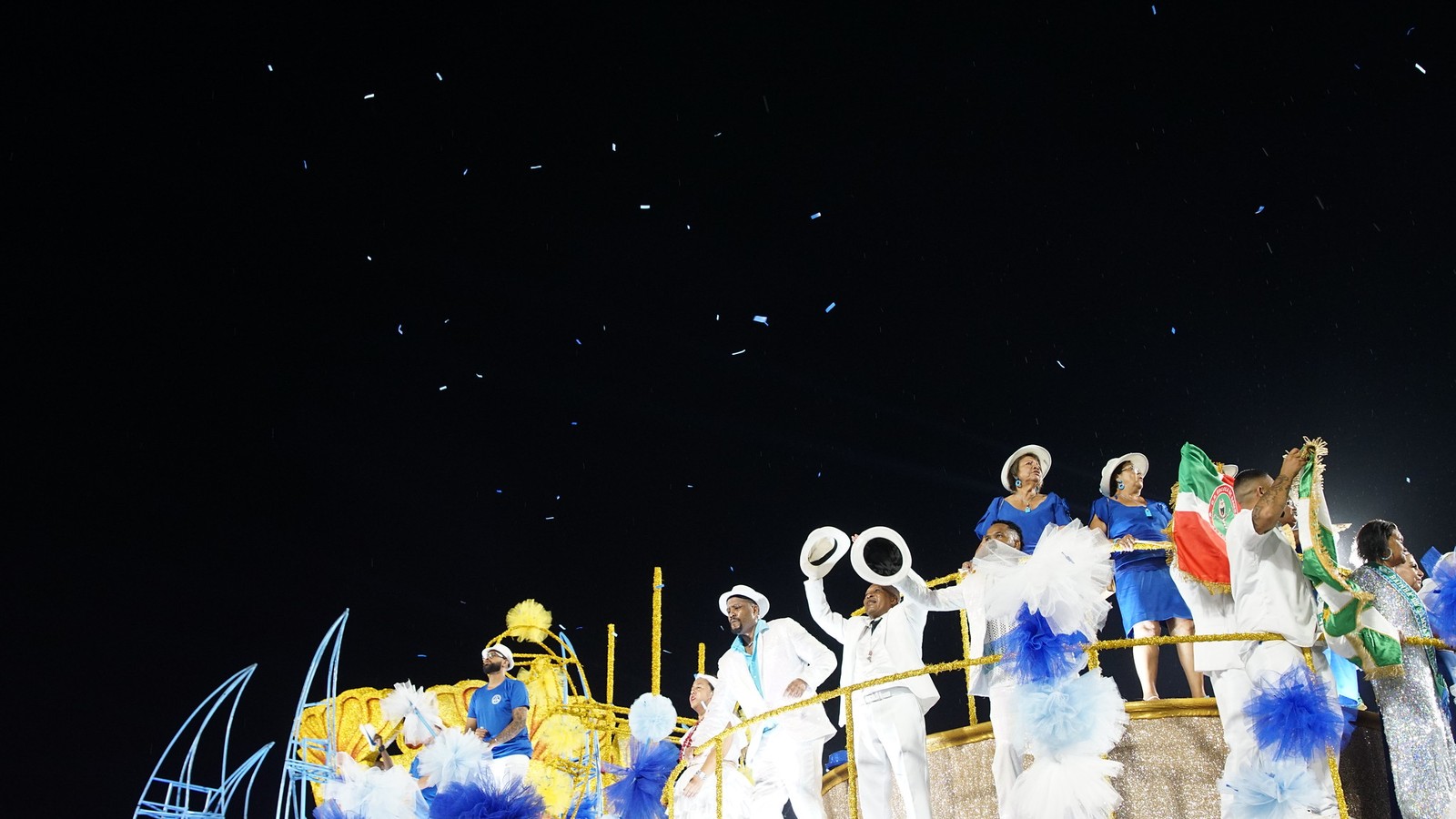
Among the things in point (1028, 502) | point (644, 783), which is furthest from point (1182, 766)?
point (644, 783)

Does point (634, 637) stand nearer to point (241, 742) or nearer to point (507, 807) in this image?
point (241, 742)

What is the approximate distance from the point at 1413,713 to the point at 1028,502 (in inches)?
109

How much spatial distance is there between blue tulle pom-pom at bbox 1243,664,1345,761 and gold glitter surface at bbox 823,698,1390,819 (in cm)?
80

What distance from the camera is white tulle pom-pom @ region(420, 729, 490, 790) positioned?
367 inches

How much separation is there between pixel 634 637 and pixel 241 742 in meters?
5.88

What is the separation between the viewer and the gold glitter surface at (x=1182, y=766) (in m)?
7.11

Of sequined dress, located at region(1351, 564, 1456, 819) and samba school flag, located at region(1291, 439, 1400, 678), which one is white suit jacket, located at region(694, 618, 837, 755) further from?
sequined dress, located at region(1351, 564, 1456, 819)

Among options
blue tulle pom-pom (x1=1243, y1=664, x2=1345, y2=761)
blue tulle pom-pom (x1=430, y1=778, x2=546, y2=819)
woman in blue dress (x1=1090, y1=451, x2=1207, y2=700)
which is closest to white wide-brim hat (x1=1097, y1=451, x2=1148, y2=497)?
woman in blue dress (x1=1090, y1=451, x2=1207, y2=700)

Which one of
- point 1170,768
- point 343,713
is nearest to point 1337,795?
point 1170,768

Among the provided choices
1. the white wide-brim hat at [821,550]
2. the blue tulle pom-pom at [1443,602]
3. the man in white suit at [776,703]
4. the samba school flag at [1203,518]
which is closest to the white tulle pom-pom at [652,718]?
the man in white suit at [776,703]

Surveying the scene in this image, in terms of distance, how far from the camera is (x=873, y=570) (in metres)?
7.81

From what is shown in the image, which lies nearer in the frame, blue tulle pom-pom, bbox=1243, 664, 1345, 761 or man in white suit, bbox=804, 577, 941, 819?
blue tulle pom-pom, bbox=1243, 664, 1345, 761

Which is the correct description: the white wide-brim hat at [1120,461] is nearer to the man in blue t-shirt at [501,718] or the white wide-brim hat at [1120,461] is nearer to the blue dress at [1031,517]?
the blue dress at [1031,517]

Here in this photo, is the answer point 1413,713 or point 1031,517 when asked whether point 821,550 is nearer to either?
point 1031,517
